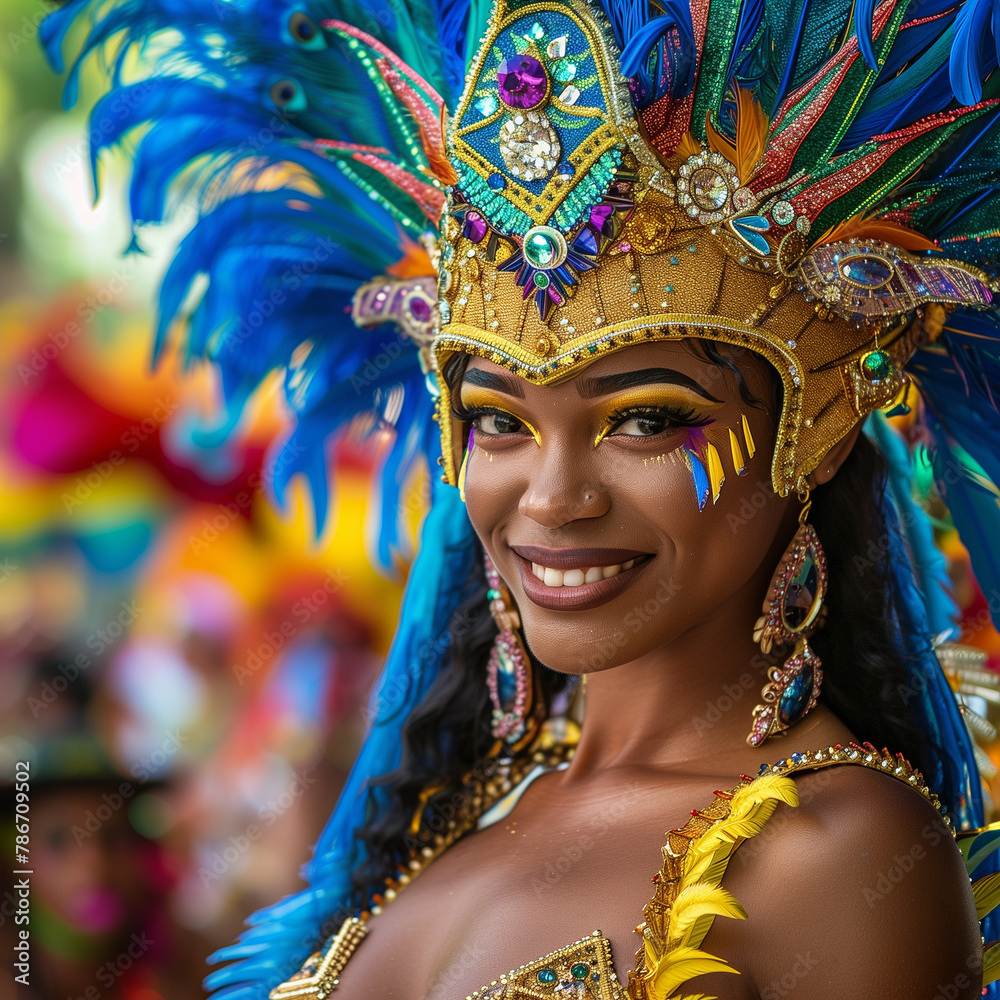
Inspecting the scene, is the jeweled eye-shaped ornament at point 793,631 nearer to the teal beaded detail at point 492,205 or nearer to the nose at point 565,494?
the nose at point 565,494

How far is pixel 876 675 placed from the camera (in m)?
2.34

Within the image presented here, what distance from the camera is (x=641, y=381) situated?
1997mm

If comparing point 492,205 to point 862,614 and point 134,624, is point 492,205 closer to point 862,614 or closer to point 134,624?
point 862,614

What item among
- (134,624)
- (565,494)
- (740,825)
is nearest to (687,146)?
(565,494)

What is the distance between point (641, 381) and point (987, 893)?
3.82ft

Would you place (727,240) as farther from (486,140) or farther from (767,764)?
(767,764)

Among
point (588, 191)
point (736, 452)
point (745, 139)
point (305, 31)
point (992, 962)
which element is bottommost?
point (992, 962)

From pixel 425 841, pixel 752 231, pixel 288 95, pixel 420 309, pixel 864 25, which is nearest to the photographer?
pixel 864 25

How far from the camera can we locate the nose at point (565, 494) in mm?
1996

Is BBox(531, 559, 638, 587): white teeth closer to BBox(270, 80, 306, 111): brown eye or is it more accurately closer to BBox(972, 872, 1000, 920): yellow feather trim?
BBox(972, 872, 1000, 920): yellow feather trim

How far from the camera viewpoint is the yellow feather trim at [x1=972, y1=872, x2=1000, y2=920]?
86.0 inches

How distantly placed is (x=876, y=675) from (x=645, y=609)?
597 millimetres

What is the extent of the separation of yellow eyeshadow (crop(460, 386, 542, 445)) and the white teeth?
236mm

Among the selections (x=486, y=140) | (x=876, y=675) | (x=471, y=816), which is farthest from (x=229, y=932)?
(x=486, y=140)
